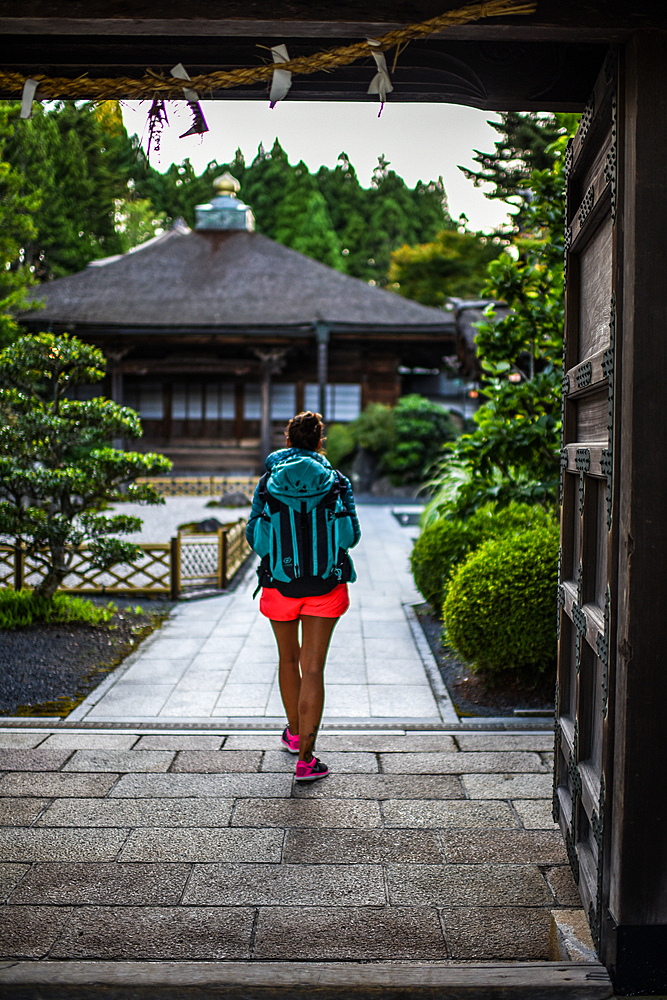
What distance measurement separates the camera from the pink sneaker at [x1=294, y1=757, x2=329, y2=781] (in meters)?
3.57

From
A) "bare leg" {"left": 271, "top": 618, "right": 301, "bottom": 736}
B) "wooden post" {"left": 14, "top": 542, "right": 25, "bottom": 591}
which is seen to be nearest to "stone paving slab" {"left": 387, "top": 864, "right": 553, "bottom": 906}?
"bare leg" {"left": 271, "top": 618, "right": 301, "bottom": 736}

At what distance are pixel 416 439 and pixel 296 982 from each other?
16.4 meters

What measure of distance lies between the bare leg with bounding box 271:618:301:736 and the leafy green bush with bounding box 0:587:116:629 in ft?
11.2

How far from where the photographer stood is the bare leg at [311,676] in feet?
11.6

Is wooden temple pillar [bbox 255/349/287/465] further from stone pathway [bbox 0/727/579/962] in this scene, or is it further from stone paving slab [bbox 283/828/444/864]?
stone paving slab [bbox 283/828/444/864]

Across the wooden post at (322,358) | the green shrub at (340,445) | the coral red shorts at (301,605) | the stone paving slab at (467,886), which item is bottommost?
the stone paving slab at (467,886)

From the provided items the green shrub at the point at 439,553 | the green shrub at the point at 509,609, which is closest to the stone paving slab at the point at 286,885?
the green shrub at the point at 509,609

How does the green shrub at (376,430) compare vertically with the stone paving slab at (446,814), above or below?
above

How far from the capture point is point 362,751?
13.1 ft

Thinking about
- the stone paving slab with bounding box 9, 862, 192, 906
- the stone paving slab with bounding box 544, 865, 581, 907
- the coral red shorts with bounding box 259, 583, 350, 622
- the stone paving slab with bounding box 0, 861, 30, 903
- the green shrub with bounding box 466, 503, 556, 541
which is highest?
the green shrub with bounding box 466, 503, 556, 541

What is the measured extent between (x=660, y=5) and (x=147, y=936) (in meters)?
3.11

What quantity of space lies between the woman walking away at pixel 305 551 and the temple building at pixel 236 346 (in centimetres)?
1625

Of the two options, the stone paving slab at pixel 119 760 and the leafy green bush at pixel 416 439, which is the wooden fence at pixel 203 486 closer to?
the leafy green bush at pixel 416 439

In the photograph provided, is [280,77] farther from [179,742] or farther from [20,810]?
[179,742]
